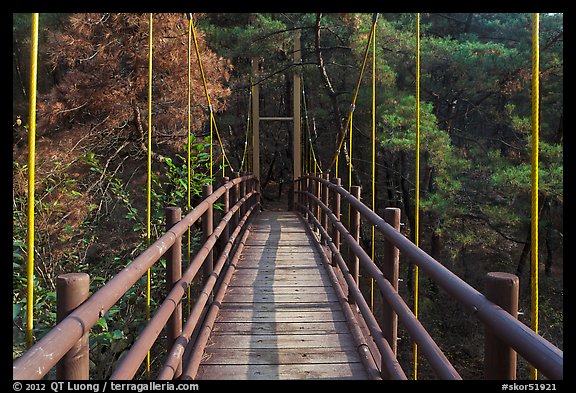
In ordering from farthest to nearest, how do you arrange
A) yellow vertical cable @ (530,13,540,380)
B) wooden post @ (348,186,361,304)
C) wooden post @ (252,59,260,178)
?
wooden post @ (252,59,260,178) → wooden post @ (348,186,361,304) → yellow vertical cable @ (530,13,540,380)

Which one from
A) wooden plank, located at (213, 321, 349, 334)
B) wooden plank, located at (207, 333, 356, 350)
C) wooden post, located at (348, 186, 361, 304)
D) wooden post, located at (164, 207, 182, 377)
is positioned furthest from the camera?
wooden post, located at (348, 186, 361, 304)

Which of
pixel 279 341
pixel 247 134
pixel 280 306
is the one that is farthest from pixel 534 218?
pixel 247 134

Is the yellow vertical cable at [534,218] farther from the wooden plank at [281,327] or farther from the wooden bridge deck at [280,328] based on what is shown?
the wooden plank at [281,327]

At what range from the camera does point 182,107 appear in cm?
587

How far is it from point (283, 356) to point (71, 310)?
136 cm

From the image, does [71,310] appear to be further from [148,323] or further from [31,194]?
[148,323]

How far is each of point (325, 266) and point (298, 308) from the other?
94 centimetres

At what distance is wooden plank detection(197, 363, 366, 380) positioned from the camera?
202 cm

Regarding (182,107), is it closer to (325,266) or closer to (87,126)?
(87,126)

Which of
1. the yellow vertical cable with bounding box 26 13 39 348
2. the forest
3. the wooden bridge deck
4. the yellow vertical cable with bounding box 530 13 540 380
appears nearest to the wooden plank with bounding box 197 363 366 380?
the wooden bridge deck

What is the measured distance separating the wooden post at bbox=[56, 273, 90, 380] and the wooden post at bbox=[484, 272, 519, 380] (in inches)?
29.9

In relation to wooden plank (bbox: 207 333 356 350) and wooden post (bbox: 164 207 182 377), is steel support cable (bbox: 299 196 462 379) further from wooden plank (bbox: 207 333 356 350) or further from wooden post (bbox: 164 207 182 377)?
wooden post (bbox: 164 207 182 377)

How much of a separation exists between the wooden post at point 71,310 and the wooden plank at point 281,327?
59.7 inches
